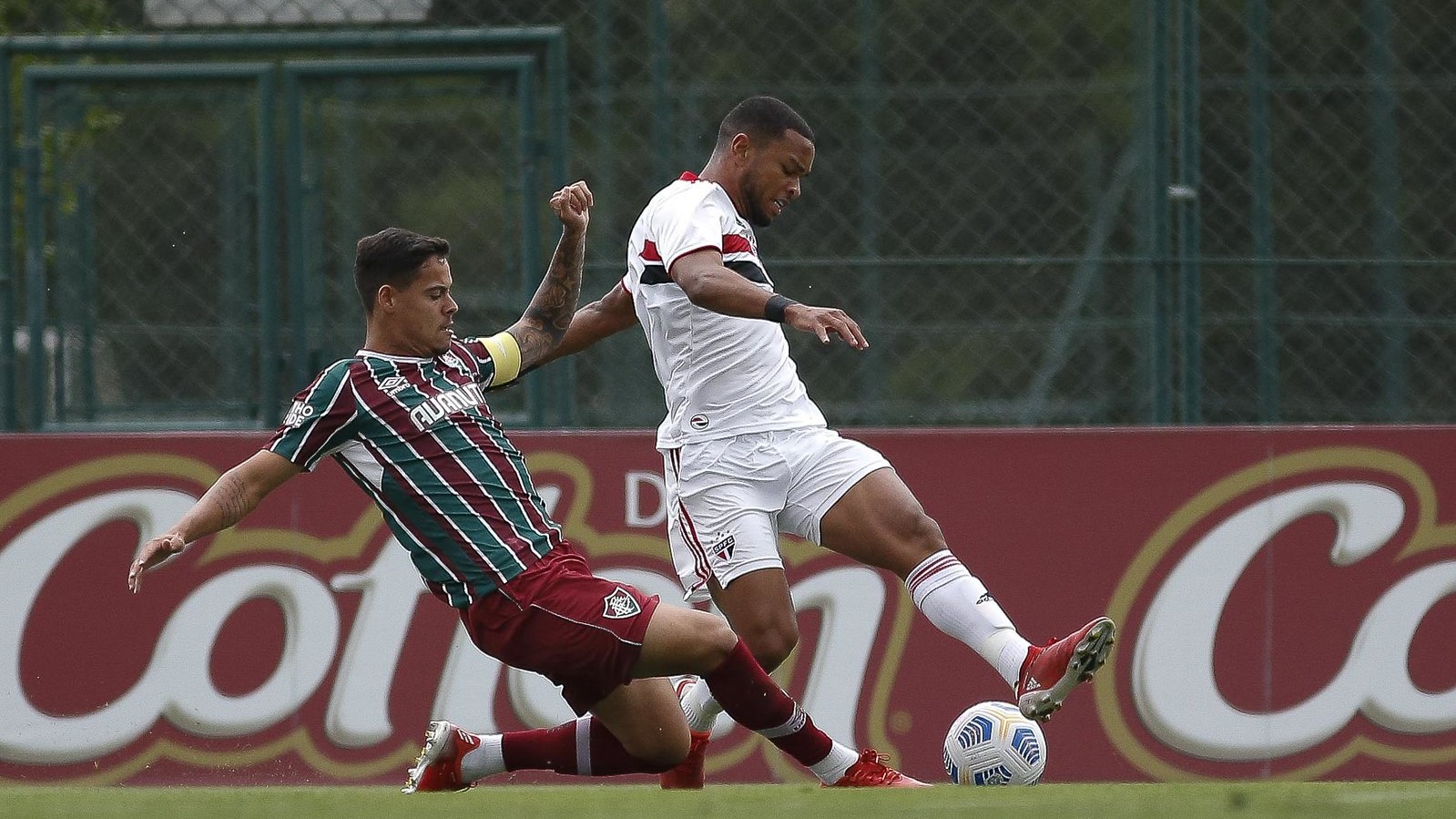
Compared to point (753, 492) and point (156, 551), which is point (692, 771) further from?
point (156, 551)

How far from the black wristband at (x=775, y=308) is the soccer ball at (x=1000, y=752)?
130 centimetres

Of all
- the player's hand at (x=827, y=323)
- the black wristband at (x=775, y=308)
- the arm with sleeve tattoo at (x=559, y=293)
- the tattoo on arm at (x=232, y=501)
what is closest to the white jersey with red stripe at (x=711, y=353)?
the arm with sleeve tattoo at (x=559, y=293)

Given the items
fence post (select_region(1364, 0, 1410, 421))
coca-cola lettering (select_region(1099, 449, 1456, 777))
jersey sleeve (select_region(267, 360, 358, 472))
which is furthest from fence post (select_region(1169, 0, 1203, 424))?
jersey sleeve (select_region(267, 360, 358, 472))

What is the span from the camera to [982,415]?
709 centimetres

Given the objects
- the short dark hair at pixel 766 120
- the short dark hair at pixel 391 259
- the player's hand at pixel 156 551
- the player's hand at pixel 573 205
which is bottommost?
the player's hand at pixel 156 551

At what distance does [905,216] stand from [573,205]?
2.03 meters

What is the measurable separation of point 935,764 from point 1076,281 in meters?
1.70

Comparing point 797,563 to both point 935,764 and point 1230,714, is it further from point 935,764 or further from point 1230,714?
point 1230,714

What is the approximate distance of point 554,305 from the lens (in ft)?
17.9

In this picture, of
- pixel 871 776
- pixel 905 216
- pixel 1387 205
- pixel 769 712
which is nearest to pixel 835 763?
pixel 871 776

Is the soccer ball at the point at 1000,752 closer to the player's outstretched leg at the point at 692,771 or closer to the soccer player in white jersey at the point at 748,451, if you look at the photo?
the soccer player in white jersey at the point at 748,451

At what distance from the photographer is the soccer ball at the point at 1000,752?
17.4 ft

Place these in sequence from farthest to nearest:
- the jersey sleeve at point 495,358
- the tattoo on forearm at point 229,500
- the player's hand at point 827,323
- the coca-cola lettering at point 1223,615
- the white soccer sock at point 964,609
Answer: the coca-cola lettering at point 1223,615 < the white soccer sock at point 964,609 < the jersey sleeve at point 495,358 < the tattoo on forearm at point 229,500 < the player's hand at point 827,323

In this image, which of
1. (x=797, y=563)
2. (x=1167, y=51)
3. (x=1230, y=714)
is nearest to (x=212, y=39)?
(x=797, y=563)
